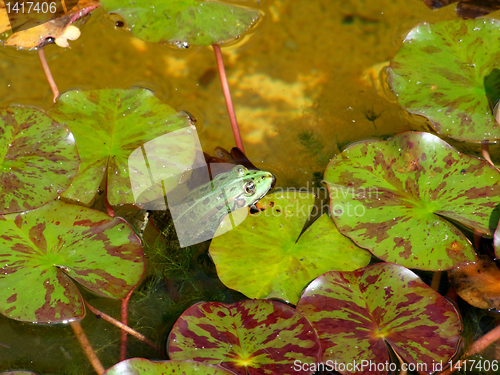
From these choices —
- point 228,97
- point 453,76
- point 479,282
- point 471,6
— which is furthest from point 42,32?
point 479,282

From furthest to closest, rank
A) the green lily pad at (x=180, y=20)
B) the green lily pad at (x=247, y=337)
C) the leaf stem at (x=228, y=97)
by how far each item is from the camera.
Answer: the leaf stem at (x=228, y=97) < the green lily pad at (x=180, y=20) < the green lily pad at (x=247, y=337)

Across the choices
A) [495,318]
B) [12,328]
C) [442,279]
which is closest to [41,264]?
[12,328]

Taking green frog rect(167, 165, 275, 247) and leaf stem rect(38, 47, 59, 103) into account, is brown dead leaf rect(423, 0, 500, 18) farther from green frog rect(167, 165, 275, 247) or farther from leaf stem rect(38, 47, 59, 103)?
leaf stem rect(38, 47, 59, 103)

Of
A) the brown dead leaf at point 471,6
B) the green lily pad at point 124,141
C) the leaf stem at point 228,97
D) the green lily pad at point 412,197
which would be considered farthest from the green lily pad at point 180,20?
the brown dead leaf at point 471,6

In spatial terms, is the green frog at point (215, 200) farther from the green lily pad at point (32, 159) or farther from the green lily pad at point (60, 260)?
the green lily pad at point (32, 159)

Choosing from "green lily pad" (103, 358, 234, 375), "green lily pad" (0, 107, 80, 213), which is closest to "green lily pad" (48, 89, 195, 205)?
"green lily pad" (0, 107, 80, 213)


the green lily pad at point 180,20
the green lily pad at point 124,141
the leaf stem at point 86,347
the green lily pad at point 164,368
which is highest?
the green lily pad at point 180,20
